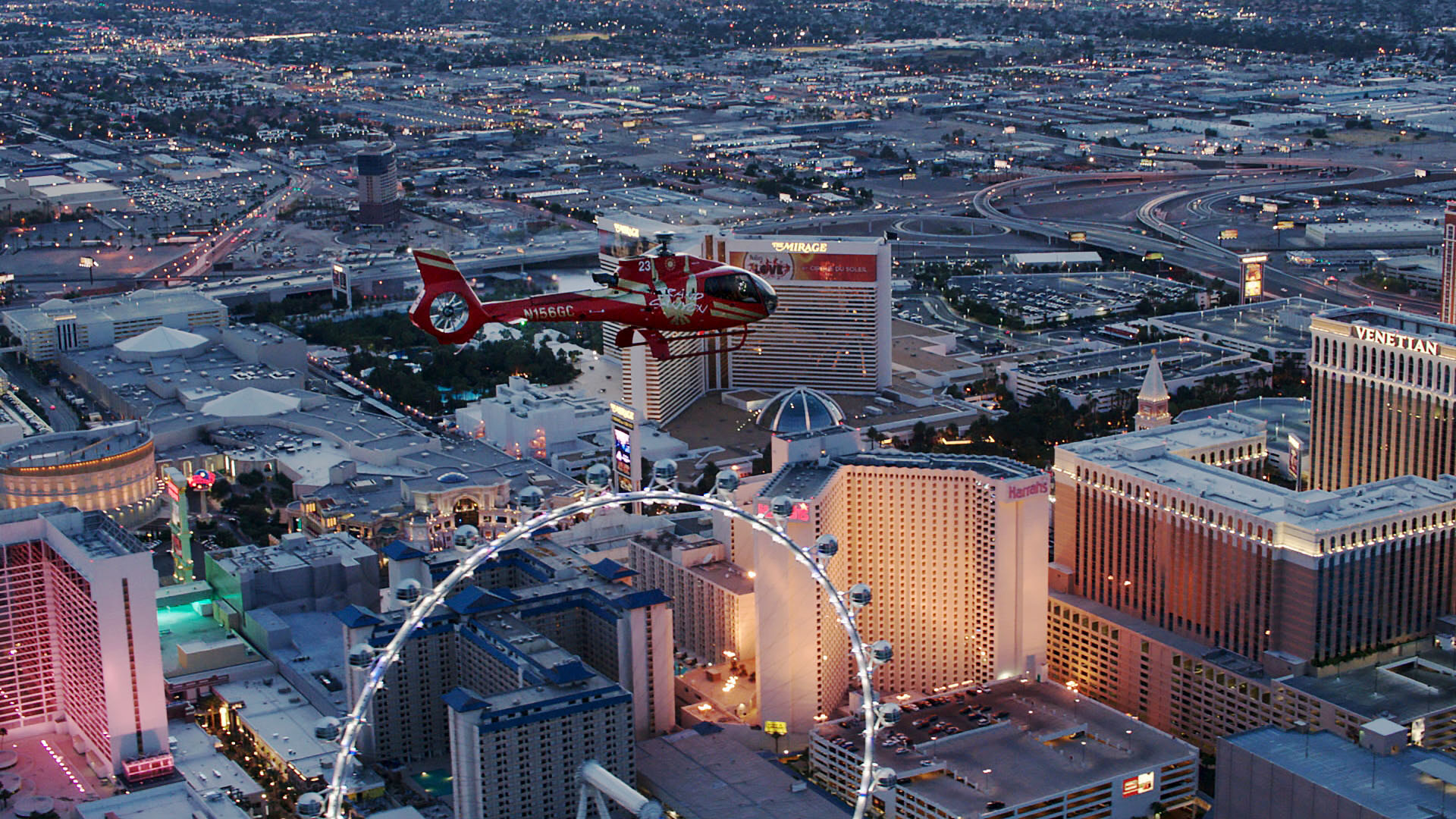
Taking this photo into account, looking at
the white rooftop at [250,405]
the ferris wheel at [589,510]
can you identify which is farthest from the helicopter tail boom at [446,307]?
the white rooftop at [250,405]

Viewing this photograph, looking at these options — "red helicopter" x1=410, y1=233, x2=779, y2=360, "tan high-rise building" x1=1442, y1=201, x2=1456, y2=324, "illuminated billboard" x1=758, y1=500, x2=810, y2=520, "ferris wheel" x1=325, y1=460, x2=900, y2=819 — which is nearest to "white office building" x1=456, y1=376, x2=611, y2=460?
"illuminated billboard" x1=758, y1=500, x2=810, y2=520

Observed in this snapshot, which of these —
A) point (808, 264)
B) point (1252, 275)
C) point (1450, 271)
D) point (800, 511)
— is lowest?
point (1252, 275)

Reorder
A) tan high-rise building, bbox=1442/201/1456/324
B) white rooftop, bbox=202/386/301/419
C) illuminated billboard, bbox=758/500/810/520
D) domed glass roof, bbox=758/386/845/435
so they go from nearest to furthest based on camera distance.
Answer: illuminated billboard, bbox=758/500/810/520 < domed glass roof, bbox=758/386/845/435 < tan high-rise building, bbox=1442/201/1456/324 < white rooftop, bbox=202/386/301/419

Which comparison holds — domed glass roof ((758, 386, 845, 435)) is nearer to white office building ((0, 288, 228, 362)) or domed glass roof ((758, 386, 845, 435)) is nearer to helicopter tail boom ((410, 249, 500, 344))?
helicopter tail boom ((410, 249, 500, 344))

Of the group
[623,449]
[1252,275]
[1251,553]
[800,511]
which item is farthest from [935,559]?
[1252,275]

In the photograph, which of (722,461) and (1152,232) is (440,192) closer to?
(1152,232)

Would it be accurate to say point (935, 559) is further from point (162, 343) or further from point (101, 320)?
point (101, 320)
